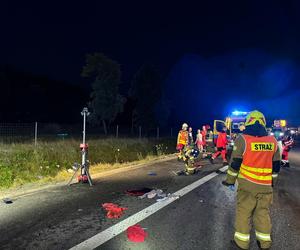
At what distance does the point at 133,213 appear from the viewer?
23.7 feet

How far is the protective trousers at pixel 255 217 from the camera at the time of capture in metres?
5.05

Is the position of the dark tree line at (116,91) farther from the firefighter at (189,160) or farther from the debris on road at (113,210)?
the debris on road at (113,210)

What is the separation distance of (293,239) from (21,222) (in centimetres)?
434

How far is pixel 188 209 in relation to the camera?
7.64 m

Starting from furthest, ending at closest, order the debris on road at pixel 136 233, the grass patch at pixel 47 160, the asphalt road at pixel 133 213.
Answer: the grass patch at pixel 47 160 < the debris on road at pixel 136 233 < the asphalt road at pixel 133 213

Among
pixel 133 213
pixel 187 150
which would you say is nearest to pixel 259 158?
pixel 133 213

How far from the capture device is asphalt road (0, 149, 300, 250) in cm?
550

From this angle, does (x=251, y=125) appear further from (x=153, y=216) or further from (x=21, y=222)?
(x=21, y=222)

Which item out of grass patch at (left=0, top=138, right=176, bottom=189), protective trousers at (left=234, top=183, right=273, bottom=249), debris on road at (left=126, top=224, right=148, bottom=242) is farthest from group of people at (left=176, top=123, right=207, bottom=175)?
protective trousers at (left=234, top=183, right=273, bottom=249)

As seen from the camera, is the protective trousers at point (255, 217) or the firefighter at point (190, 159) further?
the firefighter at point (190, 159)

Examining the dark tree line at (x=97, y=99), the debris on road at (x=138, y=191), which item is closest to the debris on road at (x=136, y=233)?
the debris on road at (x=138, y=191)

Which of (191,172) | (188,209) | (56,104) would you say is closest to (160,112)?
(56,104)

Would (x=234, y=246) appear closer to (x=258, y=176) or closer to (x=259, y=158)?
(x=258, y=176)

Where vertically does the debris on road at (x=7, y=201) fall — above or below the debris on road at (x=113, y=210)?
below
